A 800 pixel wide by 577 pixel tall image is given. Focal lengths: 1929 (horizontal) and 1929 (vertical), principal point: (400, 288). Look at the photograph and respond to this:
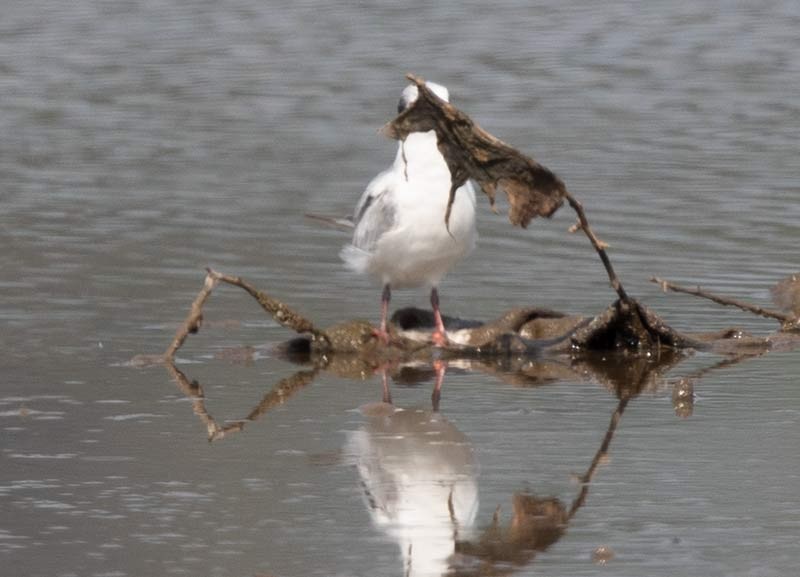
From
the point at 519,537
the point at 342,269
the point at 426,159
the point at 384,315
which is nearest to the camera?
the point at 519,537

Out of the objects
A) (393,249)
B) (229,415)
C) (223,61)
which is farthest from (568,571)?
(223,61)

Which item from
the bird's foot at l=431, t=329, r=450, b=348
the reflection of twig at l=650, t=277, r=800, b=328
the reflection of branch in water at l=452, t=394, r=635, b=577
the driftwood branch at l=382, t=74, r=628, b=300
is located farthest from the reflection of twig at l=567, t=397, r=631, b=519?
the bird's foot at l=431, t=329, r=450, b=348

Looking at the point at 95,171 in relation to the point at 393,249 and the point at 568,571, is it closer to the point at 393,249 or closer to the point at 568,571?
the point at 393,249

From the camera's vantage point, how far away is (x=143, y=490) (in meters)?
6.45

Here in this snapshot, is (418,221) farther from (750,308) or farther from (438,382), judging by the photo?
(750,308)

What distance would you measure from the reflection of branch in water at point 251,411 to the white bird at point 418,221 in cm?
76

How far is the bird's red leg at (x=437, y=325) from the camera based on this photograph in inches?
358

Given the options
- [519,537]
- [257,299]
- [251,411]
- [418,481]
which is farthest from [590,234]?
[519,537]

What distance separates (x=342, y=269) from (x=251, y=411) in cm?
308

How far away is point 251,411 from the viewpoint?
7758mm

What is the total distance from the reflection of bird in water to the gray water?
0.07 ft

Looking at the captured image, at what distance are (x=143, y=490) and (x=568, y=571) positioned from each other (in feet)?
5.36

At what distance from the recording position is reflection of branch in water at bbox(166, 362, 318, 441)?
24.3 ft

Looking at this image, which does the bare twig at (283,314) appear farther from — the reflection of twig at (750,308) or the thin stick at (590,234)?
the reflection of twig at (750,308)
